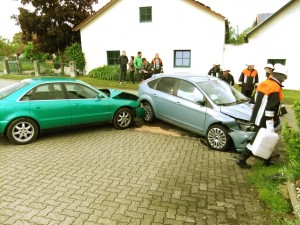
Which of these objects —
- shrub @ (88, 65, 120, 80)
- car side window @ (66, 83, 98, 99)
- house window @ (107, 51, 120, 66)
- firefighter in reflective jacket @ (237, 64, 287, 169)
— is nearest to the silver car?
firefighter in reflective jacket @ (237, 64, 287, 169)

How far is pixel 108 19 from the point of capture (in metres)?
18.8

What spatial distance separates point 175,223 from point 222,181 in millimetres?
1586

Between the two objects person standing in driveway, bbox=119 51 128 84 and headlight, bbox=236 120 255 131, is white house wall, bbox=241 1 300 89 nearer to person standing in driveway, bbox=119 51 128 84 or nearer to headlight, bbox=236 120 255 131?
person standing in driveway, bbox=119 51 128 84

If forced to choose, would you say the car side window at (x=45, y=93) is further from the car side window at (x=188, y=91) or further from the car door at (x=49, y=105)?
the car side window at (x=188, y=91)

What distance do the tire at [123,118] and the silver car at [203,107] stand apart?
0.68m

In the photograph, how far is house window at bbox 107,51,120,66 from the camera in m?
19.4

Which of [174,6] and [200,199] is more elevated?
[174,6]

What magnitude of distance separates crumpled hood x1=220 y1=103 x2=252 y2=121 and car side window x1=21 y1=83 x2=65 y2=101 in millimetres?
4104

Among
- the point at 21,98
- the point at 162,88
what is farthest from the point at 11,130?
the point at 162,88

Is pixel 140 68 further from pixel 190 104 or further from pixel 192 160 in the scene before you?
pixel 192 160

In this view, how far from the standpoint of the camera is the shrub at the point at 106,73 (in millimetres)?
17156

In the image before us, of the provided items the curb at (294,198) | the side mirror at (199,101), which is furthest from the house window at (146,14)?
the curb at (294,198)

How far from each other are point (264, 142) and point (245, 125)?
0.90 meters

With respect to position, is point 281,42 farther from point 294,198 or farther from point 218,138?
point 294,198
